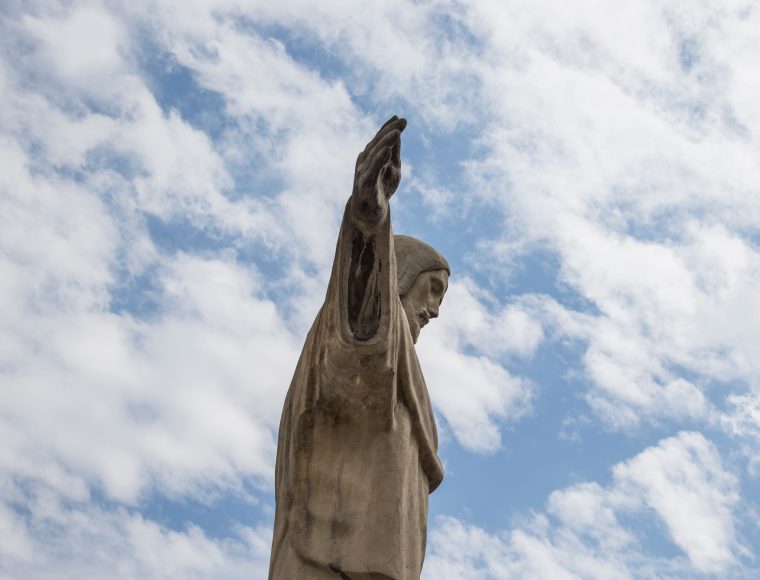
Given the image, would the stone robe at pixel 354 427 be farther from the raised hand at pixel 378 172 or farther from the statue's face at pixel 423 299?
the statue's face at pixel 423 299

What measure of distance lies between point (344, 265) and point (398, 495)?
1.72m

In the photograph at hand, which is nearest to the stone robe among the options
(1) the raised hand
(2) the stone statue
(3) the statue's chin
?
(2) the stone statue

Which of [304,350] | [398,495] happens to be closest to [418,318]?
[304,350]

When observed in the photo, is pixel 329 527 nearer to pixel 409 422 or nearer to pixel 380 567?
pixel 380 567

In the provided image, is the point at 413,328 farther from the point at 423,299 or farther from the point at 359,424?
the point at 359,424

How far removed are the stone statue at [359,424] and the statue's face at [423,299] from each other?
35.8 inches

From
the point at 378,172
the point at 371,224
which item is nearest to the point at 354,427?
the point at 371,224

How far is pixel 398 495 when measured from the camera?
9219 mm

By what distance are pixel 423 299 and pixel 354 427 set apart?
1771 millimetres

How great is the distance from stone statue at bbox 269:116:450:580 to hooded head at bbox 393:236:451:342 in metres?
0.96

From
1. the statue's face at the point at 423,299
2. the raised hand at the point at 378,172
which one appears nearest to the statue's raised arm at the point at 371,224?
the raised hand at the point at 378,172

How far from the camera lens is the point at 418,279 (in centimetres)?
1089

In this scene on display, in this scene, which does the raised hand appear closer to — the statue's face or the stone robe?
the stone robe

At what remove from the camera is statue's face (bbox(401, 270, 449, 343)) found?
10.8 m
